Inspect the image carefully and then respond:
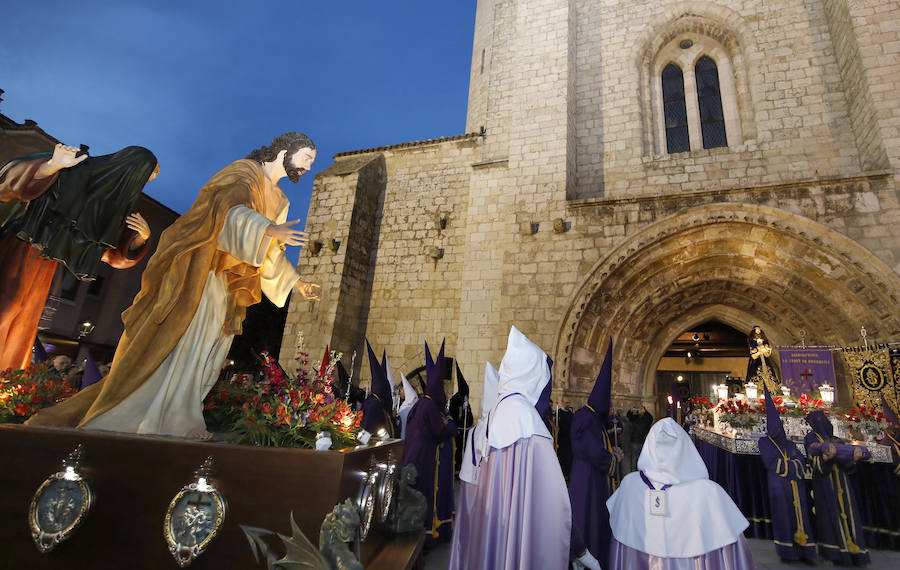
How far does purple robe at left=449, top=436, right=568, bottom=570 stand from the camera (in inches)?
91.5

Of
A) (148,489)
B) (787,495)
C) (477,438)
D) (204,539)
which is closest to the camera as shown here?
(204,539)

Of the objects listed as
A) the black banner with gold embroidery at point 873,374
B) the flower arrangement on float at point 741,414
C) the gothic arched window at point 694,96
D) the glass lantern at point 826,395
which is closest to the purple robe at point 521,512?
the flower arrangement on float at point 741,414

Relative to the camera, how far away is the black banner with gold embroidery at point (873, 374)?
6.07m

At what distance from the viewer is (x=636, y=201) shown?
7711 millimetres

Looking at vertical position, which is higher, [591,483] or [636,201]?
[636,201]

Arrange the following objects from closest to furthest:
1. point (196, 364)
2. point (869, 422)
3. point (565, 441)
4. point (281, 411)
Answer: point (281, 411)
point (196, 364)
point (869, 422)
point (565, 441)

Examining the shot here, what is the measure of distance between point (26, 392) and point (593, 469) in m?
4.34

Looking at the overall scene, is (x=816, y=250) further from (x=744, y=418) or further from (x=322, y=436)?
(x=322, y=436)

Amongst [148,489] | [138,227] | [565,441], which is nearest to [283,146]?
[138,227]

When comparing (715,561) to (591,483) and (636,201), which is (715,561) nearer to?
(591,483)

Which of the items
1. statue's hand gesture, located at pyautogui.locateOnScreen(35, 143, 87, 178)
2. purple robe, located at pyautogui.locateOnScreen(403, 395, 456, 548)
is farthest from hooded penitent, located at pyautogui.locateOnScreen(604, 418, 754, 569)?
statue's hand gesture, located at pyautogui.locateOnScreen(35, 143, 87, 178)

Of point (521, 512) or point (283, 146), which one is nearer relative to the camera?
point (521, 512)

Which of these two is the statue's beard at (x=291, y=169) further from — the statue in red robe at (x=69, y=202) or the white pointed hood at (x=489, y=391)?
the white pointed hood at (x=489, y=391)

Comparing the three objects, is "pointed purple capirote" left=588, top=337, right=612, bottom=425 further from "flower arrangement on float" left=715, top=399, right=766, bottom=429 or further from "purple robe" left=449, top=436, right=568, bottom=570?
A: "flower arrangement on float" left=715, top=399, right=766, bottom=429
